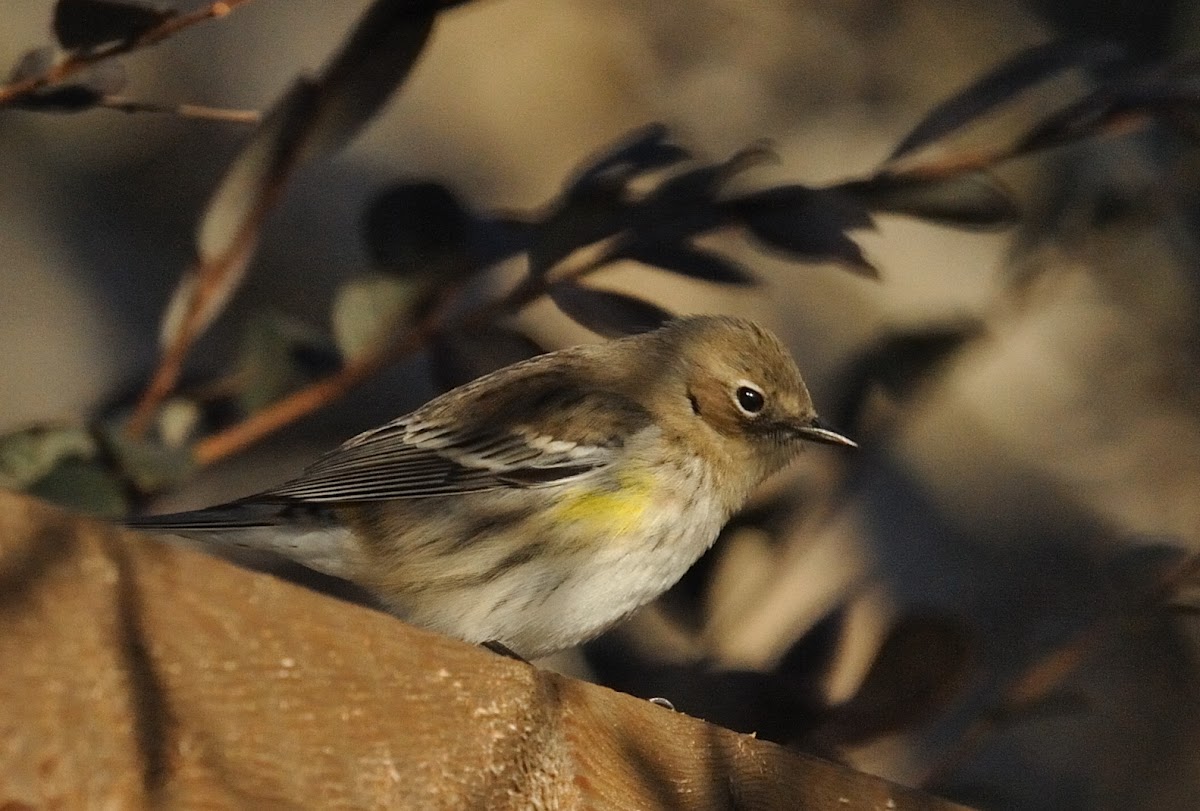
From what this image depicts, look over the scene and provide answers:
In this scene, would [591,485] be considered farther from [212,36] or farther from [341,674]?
[212,36]

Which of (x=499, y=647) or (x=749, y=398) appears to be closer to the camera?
(x=499, y=647)

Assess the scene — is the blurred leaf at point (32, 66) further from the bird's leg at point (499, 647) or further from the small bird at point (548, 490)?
the bird's leg at point (499, 647)

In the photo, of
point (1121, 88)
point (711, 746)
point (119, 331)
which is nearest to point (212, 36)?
point (119, 331)

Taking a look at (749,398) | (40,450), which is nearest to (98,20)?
(40,450)

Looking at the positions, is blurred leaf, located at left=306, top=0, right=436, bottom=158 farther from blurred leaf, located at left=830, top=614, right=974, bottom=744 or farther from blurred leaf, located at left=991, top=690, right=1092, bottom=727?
blurred leaf, located at left=991, top=690, right=1092, bottom=727

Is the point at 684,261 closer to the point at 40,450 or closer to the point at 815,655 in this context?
the point at 815,655

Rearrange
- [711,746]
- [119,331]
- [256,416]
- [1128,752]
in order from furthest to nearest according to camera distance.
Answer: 1. [1128,752]
2. [119,331]
3. [256,416]
4. [711,746]
